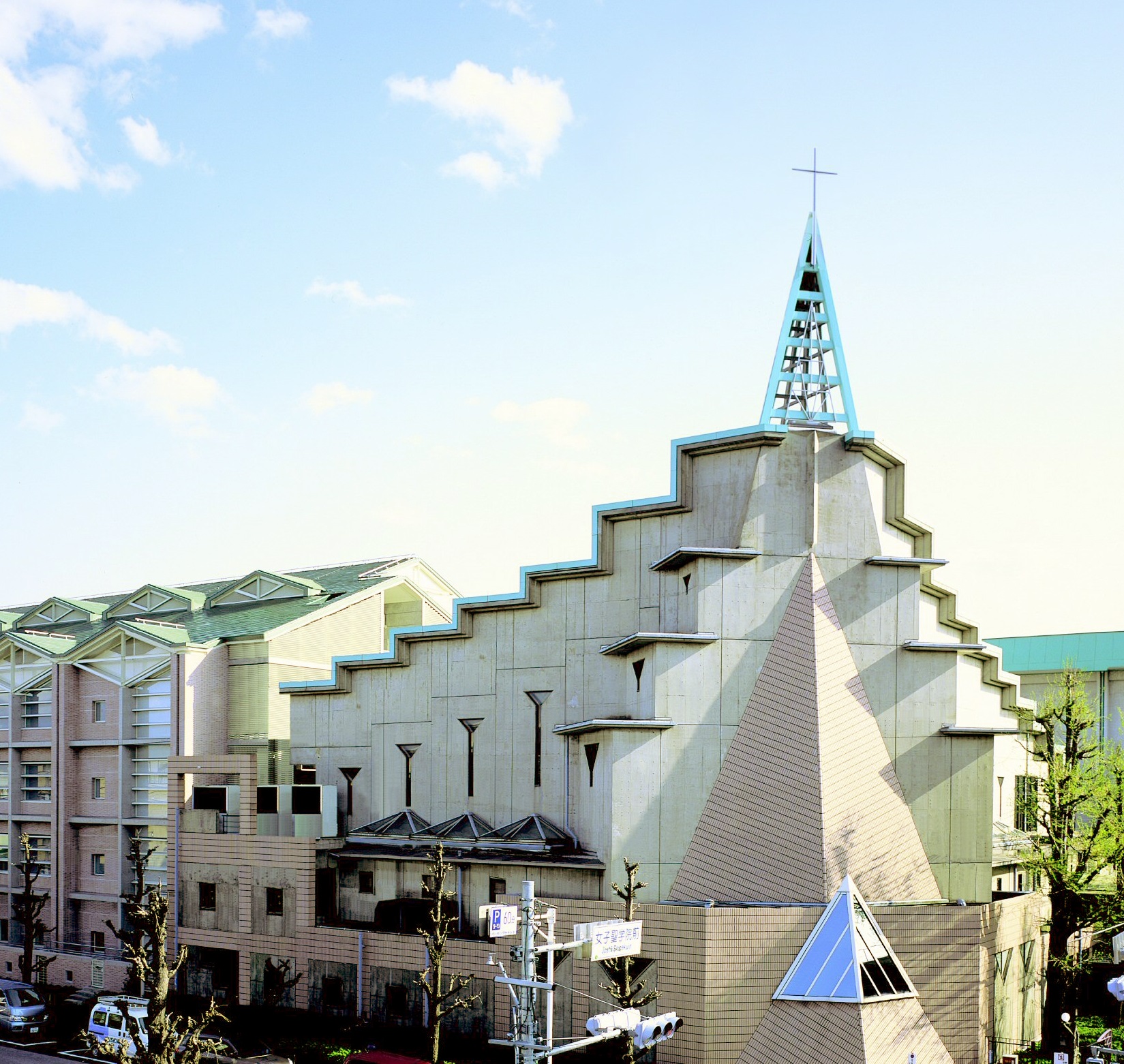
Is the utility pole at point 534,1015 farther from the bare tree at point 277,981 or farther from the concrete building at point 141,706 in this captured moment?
the concrete building at point 141,706

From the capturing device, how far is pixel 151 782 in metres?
55.2

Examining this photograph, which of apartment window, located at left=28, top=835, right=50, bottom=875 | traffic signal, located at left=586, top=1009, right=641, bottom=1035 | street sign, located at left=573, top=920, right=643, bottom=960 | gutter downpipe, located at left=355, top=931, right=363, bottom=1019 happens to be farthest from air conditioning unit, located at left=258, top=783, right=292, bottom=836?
traffic signal, located at left=586, top=1009, right=641, bottom=1035

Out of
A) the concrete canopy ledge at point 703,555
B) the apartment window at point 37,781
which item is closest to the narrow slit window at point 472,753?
the concrete canopy ledge at point 703,555

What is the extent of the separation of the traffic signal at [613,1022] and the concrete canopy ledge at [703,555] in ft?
54.4

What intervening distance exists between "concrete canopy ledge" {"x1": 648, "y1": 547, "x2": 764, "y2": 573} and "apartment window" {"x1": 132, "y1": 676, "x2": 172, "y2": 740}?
79.7ft

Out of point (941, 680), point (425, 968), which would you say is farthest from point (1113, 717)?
point (425, 968)

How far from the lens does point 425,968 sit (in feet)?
141

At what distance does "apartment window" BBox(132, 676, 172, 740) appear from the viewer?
54.6 meters

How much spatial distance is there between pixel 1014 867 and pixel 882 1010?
16.4 m

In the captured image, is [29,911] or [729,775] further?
[29,911]

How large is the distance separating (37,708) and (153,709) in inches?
376

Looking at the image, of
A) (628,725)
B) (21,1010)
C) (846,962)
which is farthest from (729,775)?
(21,1010)

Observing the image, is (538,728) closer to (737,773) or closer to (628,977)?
(737,773)

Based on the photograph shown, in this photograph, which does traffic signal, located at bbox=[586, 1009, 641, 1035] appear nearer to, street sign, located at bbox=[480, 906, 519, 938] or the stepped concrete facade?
street sign, located at bbox=[480, 906, 519, 938]
